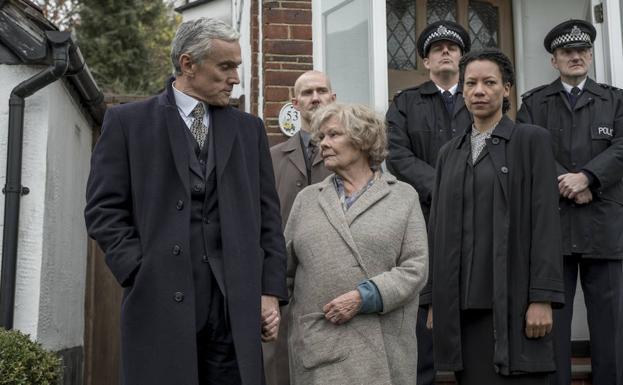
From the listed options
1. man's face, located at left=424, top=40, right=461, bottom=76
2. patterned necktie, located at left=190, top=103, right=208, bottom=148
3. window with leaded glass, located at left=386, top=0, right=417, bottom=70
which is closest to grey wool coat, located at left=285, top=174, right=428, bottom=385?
patterned necktie, located at left=190, top=103, right=208, bottom=148

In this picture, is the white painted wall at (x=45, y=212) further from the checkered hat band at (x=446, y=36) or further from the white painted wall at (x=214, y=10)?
the white painted wall at (x=214, y=10)

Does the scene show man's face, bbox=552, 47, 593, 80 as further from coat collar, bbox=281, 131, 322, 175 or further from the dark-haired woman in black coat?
coat collar, bbox=281, 131, 322, 175

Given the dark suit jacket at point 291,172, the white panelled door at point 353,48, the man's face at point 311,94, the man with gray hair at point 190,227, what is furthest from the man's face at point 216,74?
the white panelled door at point 353,48

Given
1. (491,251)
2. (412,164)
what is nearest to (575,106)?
(412,164)

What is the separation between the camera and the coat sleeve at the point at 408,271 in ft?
Answer: 10.5

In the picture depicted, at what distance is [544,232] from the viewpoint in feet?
11.3

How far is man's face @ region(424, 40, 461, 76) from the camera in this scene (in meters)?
5.09

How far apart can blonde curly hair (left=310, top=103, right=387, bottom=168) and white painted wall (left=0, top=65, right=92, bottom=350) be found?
3054mm

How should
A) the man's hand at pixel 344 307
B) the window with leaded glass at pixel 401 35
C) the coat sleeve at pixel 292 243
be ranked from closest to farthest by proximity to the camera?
the man's hand at pixel 344 307
the coat sleeve at pixel 292 243
the window with leaded glass at pixel 401 35

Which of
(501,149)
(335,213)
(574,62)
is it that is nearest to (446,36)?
(574,62)

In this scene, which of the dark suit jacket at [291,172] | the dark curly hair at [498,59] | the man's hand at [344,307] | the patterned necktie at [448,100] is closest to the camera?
the man's hand at [344,307]

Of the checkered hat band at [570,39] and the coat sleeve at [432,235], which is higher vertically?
the checkered hat band at [570,39]

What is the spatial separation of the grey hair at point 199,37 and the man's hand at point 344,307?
1.04 m

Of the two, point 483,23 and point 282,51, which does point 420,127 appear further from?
point 483,23
